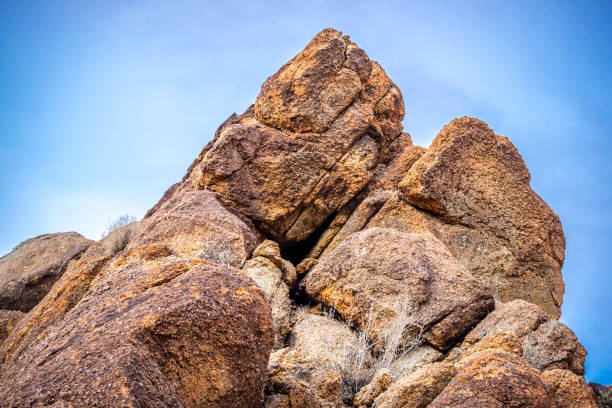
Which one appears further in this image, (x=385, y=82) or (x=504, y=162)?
(x=385, y=82)

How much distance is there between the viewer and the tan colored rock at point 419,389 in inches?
191

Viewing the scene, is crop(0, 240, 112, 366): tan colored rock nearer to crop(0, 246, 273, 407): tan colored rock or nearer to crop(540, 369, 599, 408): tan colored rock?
crop(0, 246, 273, 407): tan colored rock

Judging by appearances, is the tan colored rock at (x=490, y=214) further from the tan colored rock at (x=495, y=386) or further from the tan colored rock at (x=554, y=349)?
the tan colored rock at (x=495, y=386)

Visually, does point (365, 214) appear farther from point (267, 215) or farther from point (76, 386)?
point (76, 386)

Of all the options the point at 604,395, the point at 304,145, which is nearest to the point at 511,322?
the point at 604,395

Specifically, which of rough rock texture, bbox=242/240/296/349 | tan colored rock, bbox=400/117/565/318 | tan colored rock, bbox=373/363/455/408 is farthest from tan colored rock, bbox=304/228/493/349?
tan colored rock, bbox=373/363/455/408

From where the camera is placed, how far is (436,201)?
1138 cm

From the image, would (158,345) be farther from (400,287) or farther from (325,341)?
(400,287)

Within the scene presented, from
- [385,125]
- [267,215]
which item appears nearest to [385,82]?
[385,125]

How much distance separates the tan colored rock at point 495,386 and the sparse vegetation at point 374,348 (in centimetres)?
220

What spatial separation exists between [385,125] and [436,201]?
149 inches

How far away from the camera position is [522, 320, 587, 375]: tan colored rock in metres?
7.35

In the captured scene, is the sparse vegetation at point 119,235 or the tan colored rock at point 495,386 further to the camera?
the sparse vegetation at point 119,235

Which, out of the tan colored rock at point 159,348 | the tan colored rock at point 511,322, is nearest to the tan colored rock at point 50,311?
the tan colored rock at point 159,348
